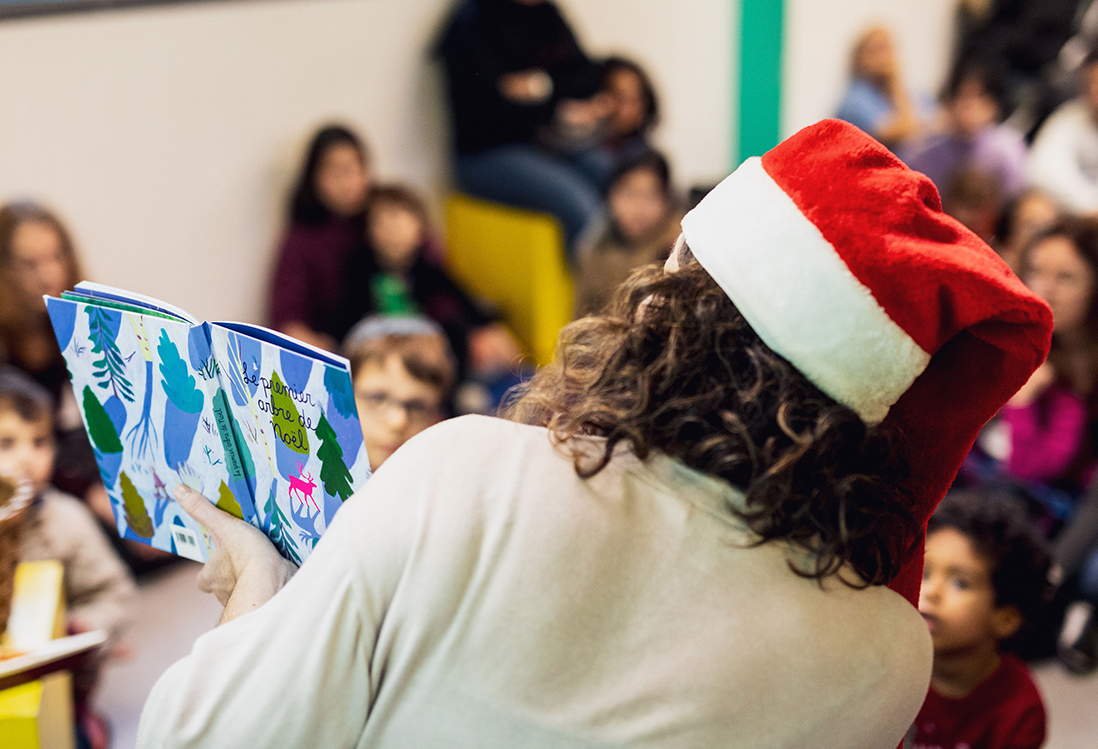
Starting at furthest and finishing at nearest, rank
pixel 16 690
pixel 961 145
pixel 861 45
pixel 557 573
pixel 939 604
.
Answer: pixel 861 45
pixel 961 145
pixel 939 604
pixel 16 690
pixel 557 573

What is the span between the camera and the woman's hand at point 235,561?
2.79 feet

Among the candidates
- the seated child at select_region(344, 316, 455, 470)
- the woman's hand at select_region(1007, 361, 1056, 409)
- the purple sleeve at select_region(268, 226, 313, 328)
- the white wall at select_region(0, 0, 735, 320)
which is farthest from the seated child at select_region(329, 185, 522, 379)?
the woman's hand at select_region(1007, 361, 1056, 409)

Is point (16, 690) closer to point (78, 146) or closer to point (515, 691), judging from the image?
point (515, 691)

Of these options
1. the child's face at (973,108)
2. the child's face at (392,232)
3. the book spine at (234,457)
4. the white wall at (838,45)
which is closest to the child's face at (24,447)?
the book spine at (234,457)

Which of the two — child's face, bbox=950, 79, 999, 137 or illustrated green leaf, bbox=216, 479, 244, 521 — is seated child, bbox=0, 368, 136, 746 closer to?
illustrated green leaf, bbox=216, 479, 244, 521

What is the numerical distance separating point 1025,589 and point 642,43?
2.85 m

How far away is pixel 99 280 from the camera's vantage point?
249 cm

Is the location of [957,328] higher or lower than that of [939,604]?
higher

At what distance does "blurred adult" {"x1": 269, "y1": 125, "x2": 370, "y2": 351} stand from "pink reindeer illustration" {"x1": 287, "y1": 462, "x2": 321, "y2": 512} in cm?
188

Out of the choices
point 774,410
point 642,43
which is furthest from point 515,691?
point 642,43

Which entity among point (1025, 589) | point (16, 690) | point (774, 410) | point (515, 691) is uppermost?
point (774, 410)

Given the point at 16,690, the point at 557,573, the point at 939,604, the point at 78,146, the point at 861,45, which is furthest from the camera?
the point at 861,45

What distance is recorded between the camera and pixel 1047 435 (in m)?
2.18

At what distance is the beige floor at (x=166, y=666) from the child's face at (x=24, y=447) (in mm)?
465
